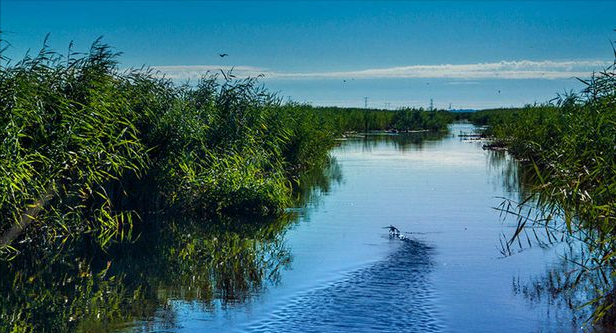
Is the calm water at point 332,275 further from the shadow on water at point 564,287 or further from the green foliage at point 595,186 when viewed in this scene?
the green foliage at point 595,186

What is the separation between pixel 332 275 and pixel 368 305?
169cm

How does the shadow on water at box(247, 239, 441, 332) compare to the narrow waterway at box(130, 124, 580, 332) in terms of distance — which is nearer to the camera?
the shadow on water at box(247, 239, 441, 332)

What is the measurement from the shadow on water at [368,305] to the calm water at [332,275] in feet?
0.05

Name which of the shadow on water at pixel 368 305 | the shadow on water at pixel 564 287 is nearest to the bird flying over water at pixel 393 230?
the shadow on water at pixel 564 287

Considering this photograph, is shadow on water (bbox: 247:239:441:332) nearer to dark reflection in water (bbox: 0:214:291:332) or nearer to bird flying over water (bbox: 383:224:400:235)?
dark reflection in water (bbox: 0:214:291:332)

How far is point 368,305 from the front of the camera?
8.93m

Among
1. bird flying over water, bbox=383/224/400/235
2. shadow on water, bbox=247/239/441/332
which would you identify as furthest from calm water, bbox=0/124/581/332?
bird flying over water, bbox=383/224/400/235

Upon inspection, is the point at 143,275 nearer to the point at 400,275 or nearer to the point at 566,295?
the point at 400,275

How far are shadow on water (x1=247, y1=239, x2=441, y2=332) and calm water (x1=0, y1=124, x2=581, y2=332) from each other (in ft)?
0.05

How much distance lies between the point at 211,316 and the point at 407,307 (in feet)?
7.42

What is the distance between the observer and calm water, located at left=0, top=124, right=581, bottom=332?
839 cm

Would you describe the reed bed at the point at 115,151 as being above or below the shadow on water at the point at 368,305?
above

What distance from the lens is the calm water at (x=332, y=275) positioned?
839cm

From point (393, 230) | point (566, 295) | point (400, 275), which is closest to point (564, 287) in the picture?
point (566, 295)
